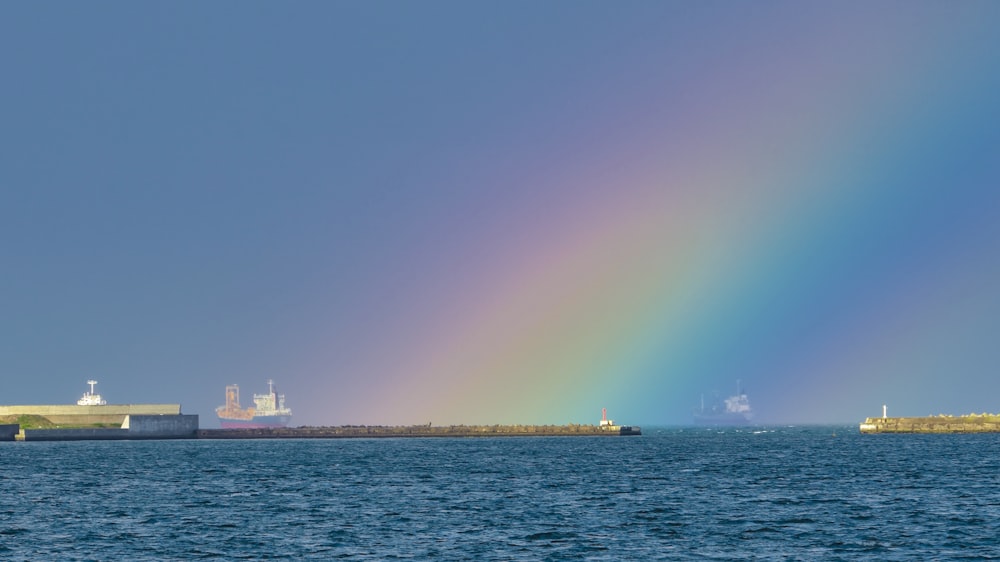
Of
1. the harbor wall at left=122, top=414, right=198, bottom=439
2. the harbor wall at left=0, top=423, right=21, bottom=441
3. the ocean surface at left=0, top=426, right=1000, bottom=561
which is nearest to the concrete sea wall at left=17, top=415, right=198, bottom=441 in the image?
the harbor wall at left=122, top=414, right=198, bottom=439

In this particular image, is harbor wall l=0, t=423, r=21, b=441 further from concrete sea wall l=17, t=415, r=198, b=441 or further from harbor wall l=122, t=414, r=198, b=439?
harbor wall l=122, t=414, r=198, b=439

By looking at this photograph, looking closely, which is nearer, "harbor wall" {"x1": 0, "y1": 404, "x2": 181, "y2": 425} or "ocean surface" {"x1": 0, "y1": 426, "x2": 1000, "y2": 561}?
"ocean surface" {"x1": 0, "y1": 426, "x2": 1000, "y2": 561}

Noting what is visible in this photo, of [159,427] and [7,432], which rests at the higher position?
[159,427]

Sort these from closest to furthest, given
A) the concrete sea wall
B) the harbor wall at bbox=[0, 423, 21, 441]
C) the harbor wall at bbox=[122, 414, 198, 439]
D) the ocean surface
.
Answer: the ocean surface, the harbor wall at bbox=[0, 423, 21, 441], the concrete sea wall, the harbor wall at bbox=[122, 414, 198, 439]

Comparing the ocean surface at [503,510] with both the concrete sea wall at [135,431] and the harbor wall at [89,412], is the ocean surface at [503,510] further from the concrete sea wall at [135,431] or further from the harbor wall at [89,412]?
the harbor wall at [89,412]

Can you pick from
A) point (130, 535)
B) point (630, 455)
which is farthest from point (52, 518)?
point (630, 455)

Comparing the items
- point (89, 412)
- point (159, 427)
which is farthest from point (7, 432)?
point (159, 427)

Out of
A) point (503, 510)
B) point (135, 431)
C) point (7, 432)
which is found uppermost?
point (7, 432)

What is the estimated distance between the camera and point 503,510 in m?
64.9

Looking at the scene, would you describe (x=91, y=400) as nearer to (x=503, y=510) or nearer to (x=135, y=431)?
(x=135, y=431)

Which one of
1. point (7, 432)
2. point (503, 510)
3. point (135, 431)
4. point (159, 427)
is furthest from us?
point (159, 427)

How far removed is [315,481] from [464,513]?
89.1 ft

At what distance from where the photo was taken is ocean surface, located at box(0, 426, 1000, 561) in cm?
4944

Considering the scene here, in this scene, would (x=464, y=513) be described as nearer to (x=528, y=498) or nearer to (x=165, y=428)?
(x=528, y=498)
